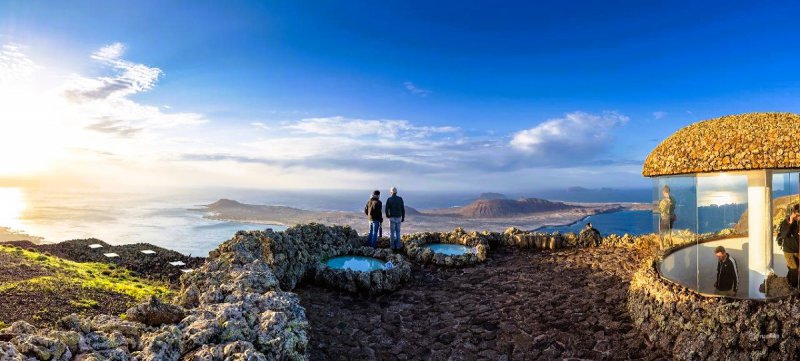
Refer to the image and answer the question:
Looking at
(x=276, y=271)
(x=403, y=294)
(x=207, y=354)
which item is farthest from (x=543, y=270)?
(x=207, y=354)

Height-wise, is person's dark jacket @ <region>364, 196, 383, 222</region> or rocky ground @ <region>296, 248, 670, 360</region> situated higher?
person's dark jacket @ <region>364, 196, 383, 222</region>

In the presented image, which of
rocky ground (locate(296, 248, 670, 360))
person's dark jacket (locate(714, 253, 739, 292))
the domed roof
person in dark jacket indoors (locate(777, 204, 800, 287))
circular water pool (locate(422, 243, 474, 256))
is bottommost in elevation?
rocky ground (locate(296, 248, 670, 360))

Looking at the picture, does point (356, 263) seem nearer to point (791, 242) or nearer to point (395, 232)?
point (395, 232)

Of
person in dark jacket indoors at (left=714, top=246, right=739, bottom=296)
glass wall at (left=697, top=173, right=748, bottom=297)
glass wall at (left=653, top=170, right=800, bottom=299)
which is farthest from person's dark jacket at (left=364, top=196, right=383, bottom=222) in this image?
person in dark jacket indoors at (left=714, top=246, right=739, bottom=296)

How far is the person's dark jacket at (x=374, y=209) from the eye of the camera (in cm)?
2145

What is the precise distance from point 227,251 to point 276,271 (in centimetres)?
175

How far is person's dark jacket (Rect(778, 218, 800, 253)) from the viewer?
1138cm

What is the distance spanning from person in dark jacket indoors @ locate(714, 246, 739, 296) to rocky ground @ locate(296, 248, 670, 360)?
2435mm

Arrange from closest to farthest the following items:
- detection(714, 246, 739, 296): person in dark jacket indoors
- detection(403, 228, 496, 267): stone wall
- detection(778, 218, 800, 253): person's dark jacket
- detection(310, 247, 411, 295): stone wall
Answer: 1. detection(778, 218, 800, 253): person's dark jacket
2. detection(714, 246, 739, 296): person in dark jacket indoors
3. detection(310, 247, 411, 295): stone wall
4. detection(403, 228, 496, 267): stone wall

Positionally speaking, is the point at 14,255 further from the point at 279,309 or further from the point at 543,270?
the point at 543,270

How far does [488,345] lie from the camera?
39.3 ft

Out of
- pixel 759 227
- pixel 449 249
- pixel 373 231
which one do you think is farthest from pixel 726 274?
pixel 373 231

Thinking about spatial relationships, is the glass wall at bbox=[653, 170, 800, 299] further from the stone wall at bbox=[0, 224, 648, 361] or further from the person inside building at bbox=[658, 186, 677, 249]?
the stone wall at bbox=[0, 224, 648, 361]

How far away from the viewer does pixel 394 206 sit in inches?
838
